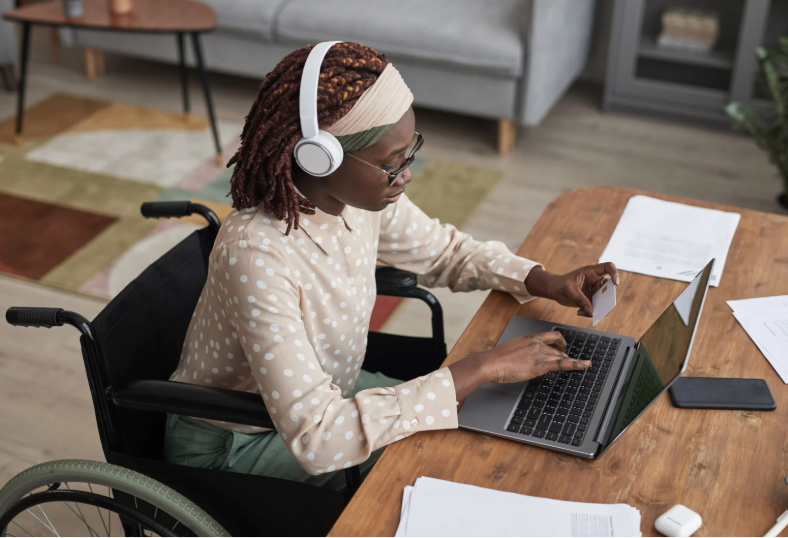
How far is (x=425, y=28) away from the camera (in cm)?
336

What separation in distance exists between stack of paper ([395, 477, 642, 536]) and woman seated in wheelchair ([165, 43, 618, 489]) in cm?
12

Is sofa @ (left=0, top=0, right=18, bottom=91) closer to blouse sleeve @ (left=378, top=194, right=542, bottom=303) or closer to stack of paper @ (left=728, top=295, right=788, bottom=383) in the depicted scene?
blouse sleeve @ (left=378, top=194, right=542, bottom=303)

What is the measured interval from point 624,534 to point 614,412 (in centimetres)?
22

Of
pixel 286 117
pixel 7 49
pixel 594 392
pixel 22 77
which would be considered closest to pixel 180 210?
pixel 286 117

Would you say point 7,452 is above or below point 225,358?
below

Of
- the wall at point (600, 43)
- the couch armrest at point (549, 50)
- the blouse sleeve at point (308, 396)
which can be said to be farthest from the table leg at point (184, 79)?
the blouse sleeve at point (308, 396)

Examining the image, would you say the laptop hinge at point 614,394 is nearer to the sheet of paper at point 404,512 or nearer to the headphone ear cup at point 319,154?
the sheet of paper at point 404,512

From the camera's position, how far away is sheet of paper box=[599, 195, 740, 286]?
147 cm

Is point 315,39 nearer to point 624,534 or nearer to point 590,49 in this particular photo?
point 590,49

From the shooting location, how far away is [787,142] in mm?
2914

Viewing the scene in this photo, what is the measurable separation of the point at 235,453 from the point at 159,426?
155 millimetres

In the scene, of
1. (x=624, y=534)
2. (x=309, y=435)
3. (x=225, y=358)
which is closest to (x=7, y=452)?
(x=225, y=358)

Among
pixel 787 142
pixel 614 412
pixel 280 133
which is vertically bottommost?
pixel 787 142

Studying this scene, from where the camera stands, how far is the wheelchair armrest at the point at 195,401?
1166mm
